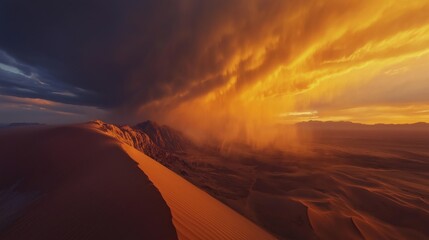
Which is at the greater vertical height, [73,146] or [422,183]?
[73,146]

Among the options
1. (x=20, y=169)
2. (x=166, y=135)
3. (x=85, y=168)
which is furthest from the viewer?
(x=166, y=135)

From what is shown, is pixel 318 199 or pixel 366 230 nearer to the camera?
pixel 366 230

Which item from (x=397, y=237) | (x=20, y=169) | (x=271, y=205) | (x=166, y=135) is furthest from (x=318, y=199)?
(x=166, y=135)

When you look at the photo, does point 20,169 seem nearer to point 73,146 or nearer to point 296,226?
point 73,146

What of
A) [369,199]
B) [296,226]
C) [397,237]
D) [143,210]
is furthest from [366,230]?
[143,210]

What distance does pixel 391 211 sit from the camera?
Result: 1295 cm

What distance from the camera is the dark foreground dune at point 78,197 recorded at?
157 inches

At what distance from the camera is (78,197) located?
557 centimetres

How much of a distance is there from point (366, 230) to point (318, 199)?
419 cm

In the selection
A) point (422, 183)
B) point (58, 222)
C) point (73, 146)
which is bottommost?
point (422, 183)

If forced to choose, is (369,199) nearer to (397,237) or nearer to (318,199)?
(318,199)

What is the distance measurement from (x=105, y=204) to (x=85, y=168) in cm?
451

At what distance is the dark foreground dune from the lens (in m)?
4.00

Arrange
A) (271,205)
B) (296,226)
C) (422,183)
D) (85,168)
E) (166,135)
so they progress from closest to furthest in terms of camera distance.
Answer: (85,168), (296,226), (271,205), (422,183), (166,135)
